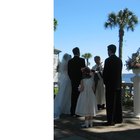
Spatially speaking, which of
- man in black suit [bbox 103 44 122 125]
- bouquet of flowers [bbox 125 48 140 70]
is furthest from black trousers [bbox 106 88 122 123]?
bouquet of flowers [bbox 125 48 140 70]

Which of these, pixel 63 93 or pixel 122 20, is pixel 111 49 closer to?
pixel 63 93

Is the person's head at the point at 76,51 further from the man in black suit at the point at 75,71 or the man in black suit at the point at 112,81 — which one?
the man in black suit at the point at 112,81

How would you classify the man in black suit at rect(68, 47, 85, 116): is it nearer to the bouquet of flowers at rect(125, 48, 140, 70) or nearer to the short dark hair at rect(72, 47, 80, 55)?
the short dark hair at rect(72, 47, 80, 55)

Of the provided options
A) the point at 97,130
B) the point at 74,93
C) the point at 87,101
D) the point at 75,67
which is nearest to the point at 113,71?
the point at 87,101

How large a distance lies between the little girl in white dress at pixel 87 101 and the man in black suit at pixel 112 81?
37 cm

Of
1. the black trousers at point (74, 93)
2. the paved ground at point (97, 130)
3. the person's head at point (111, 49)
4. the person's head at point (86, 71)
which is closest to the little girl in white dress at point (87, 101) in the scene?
the person's head at point (86, 71)

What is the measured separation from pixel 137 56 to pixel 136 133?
2.92m

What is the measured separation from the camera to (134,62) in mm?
9922

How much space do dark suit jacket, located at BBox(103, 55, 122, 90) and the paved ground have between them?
96cm

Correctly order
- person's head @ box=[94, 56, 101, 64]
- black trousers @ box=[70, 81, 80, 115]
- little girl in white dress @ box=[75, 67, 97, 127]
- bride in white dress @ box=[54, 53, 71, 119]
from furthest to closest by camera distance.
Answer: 1. person's head @ box=[94, 56, 101, 64]
2. bride in white dress @ box=[54, 53, 71, 119]
3. black trousers @ box=[70, 81, 80, 115]
4. little girl in white dress @ box=[75, 67, 97, 127]

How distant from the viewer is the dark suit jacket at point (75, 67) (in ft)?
33.5

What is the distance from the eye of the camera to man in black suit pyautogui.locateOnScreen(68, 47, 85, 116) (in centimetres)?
1020

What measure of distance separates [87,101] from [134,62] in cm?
214
